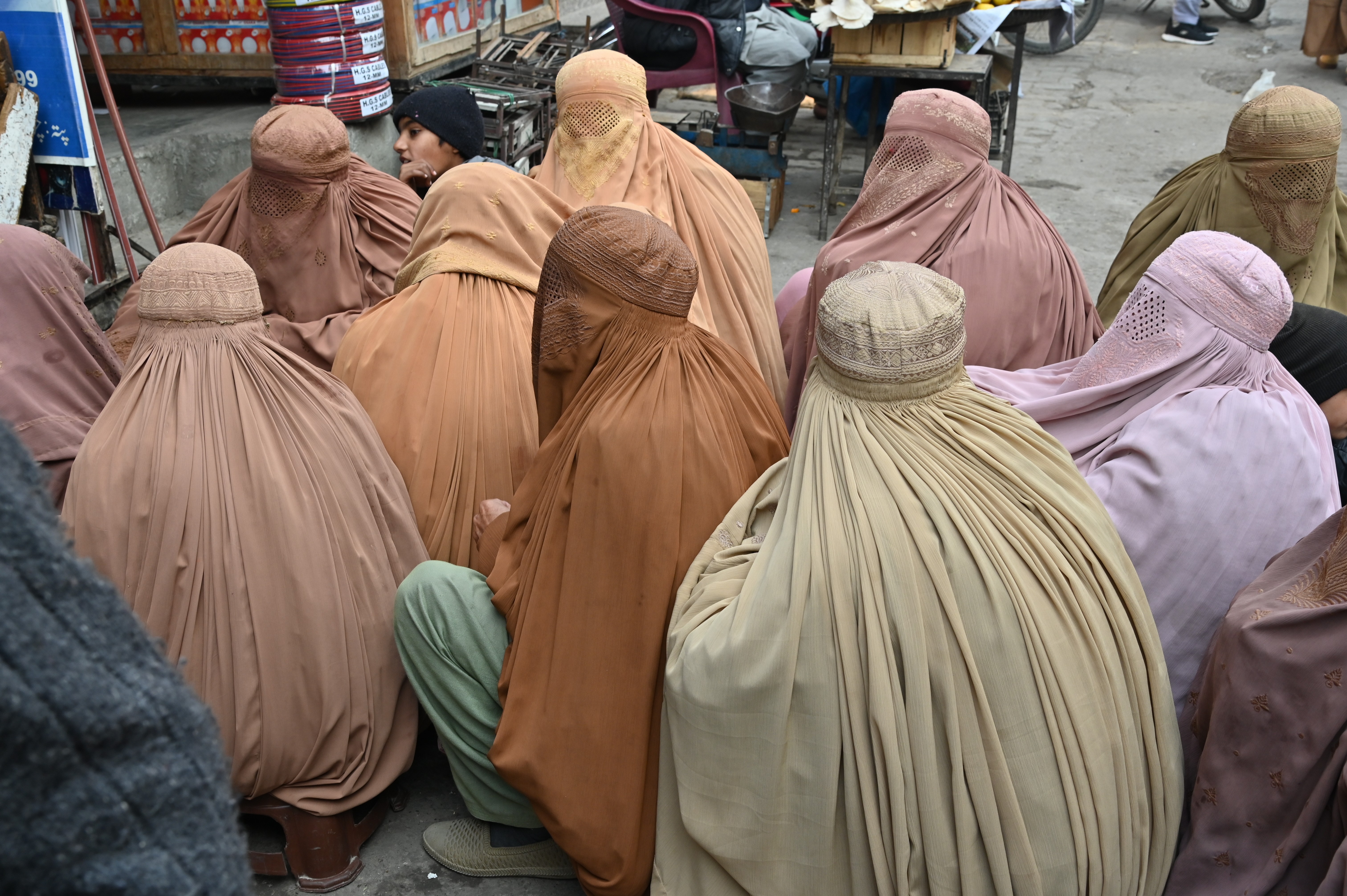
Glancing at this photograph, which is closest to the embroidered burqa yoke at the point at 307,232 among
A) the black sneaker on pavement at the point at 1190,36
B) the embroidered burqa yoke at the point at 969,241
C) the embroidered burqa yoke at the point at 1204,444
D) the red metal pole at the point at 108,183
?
the red metal pole at the point at 108,183

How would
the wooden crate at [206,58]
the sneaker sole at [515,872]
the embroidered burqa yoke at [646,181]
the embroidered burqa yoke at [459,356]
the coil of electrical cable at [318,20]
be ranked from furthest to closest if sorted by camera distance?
the wooden crate at [206,58], the coil of electrical cable at [318,20], the embroidered burqa yoke at [646,181], the embroidered burqa yoke at [459,356], the sneaker sole at [515,872]

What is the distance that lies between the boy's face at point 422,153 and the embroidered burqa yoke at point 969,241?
5.46 ft

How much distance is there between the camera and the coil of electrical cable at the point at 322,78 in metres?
5.48

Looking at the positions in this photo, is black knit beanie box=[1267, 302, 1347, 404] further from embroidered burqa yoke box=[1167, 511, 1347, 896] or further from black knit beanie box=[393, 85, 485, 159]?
black knit beanie box=[393, 85, 485, 159]

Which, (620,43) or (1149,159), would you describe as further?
(1149,159)

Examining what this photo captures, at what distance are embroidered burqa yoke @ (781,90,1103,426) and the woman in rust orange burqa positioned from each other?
1.08 metres

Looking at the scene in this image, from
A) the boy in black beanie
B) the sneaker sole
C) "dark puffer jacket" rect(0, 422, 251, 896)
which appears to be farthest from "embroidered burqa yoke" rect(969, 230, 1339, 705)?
the boy in black beanie

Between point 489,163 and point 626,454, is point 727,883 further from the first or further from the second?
point 489,163

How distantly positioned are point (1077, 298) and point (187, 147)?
4640 millimetres

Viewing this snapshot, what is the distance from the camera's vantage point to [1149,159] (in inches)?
310

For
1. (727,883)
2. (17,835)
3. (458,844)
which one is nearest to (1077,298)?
(727,883)

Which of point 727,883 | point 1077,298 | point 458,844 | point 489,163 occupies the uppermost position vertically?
point 489,163

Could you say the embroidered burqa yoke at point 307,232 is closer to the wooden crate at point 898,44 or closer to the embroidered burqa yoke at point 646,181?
the embroidered burqa yoke at point 646,181

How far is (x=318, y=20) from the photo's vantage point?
5352 mm
